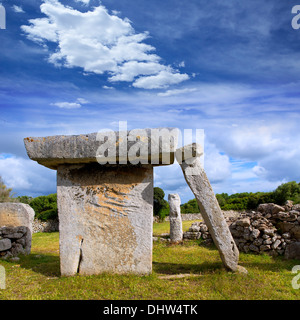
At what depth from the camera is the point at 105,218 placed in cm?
583

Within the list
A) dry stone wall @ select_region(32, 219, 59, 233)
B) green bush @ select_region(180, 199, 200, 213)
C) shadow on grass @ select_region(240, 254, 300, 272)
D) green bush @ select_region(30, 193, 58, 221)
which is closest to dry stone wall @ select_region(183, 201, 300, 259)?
shadow on grass @ select_region(240, 254, 300, 272)

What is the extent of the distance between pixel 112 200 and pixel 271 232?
5482 millimetres

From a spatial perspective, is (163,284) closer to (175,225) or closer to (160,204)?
(175,225)

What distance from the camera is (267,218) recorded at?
30.3ft

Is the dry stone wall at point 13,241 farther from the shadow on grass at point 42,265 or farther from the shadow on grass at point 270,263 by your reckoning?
the shadow on grass at point 270,263

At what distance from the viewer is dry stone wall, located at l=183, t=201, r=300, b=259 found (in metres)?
8.24

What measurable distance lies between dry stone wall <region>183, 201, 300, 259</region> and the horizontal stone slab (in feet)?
15.9

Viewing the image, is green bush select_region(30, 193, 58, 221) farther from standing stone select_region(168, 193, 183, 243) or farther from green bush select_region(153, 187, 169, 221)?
standing stone select_region(168, 193, 183, 243)

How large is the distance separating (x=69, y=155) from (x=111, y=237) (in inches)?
77.7

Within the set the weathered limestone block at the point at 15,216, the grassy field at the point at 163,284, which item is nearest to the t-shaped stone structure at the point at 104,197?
the grassy field at the point at 163,284

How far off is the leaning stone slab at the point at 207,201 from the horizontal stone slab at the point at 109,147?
1.31ft

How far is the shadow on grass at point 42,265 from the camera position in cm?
642
